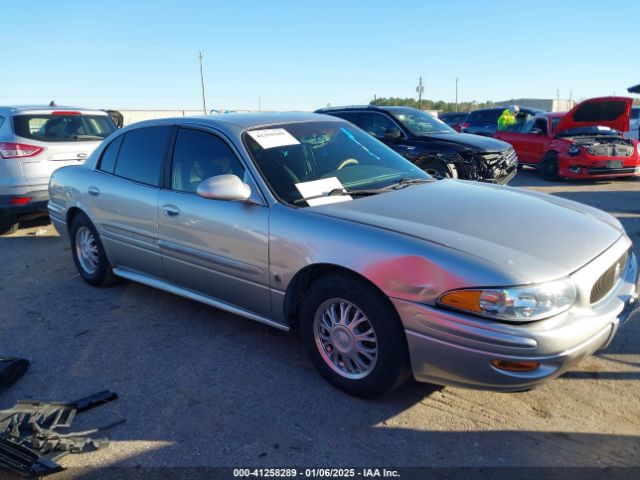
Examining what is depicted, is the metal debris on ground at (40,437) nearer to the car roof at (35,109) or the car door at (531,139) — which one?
the car roof at (35,109)

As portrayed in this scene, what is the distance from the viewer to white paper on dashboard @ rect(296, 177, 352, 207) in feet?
11.3

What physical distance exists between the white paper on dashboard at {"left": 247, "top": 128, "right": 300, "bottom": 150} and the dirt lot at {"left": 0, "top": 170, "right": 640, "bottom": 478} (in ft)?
4.59

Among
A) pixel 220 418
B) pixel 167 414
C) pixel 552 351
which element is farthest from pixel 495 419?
pixel 167 414

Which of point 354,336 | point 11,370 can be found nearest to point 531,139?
point 354,336

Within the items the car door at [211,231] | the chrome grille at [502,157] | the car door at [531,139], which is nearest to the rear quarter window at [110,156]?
the car door at [211,231]

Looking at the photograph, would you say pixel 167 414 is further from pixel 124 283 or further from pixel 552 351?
pixel 124 283

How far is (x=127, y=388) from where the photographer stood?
132 inches

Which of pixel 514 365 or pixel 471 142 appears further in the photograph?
pixel 471 142

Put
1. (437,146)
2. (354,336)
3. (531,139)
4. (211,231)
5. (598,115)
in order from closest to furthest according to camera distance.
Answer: (354,336), (211,231), (437,146), (598,115), (531,139)

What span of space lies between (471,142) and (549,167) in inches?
147

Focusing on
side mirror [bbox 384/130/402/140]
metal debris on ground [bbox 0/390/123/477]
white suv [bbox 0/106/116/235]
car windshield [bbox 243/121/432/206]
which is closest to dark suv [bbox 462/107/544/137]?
side mirror [bbox 384/130/402/140]

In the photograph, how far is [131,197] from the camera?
172 inches

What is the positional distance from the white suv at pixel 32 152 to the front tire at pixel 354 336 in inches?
215

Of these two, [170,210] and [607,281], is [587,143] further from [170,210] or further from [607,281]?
[170,210]
